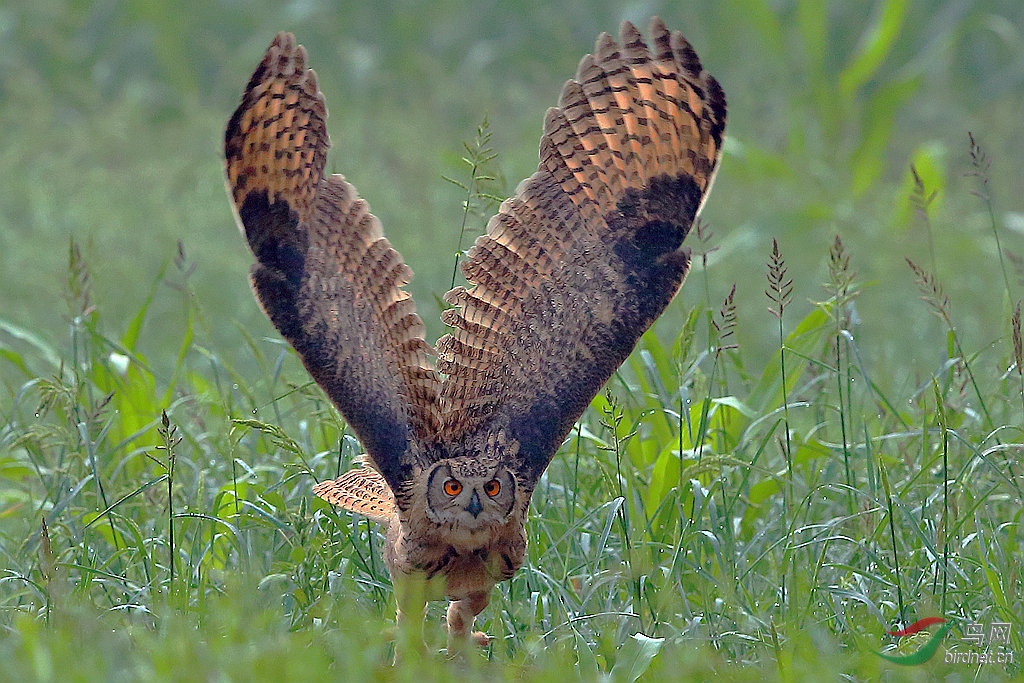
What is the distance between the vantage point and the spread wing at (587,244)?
328 centimetres

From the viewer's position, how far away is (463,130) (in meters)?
10.3

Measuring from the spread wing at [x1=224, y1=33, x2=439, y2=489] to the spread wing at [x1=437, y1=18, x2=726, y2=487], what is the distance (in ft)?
0.44

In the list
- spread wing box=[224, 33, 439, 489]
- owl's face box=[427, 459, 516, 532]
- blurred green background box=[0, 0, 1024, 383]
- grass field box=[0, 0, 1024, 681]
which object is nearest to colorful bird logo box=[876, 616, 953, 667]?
grass field box=[0, 0, 1024, 681]

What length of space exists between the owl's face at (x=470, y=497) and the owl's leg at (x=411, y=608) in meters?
0.17

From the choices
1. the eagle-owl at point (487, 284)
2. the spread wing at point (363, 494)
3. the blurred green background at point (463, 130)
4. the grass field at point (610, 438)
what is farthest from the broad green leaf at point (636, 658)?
the blurred green background at point (463, 130)

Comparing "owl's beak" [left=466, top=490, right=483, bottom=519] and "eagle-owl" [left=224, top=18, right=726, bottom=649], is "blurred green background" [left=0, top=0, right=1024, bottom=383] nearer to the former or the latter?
"eagle-owl" [left=224, top=18, right=726, bottom=649]

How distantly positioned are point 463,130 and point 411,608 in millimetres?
7447

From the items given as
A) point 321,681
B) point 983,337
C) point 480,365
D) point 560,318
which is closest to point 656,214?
point 560,318

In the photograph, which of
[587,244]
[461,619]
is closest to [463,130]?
[587,244]

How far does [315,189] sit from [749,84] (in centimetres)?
768

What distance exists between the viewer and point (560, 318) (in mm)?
3342

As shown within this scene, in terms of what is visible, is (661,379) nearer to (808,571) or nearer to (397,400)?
(808,571)

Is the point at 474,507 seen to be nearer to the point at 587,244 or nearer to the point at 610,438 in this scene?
the point at 587,244

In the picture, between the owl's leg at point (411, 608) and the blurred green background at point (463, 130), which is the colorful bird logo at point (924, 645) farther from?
the blurred green background at point (463, 130)
